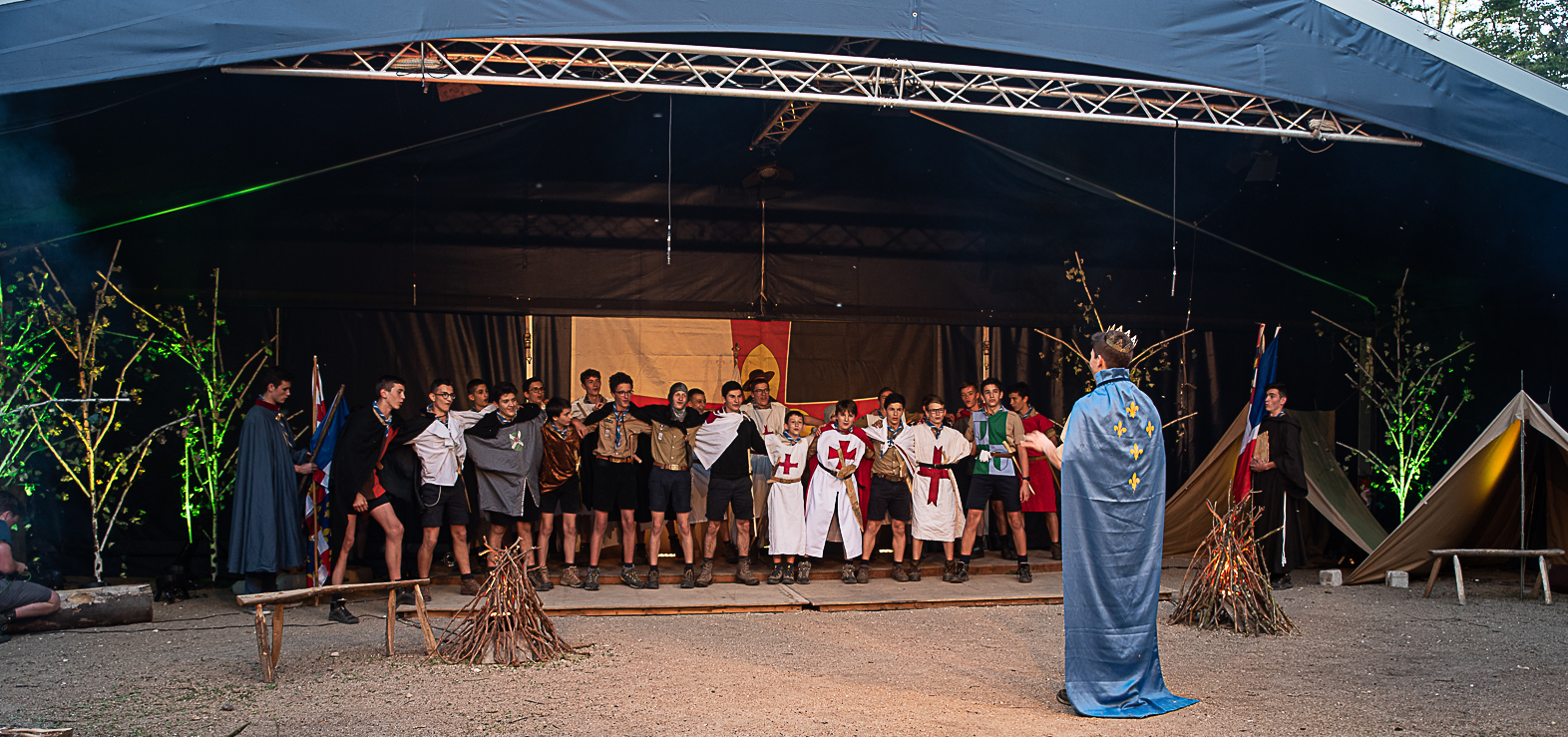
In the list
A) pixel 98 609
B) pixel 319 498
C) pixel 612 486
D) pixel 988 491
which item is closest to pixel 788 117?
pixel 612 486

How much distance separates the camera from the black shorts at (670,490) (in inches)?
315

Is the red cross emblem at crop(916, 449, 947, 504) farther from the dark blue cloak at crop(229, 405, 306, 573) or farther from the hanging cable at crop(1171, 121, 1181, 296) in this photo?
the dark blue cloak at crop(229, 405, 306, 573)

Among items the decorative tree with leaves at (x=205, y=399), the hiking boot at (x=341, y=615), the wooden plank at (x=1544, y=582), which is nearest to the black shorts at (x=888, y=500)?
the hiking boot at (x=341, y=615)

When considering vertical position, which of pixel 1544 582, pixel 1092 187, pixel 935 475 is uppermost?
pixel 1092 187

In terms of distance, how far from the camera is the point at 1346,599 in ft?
25.8

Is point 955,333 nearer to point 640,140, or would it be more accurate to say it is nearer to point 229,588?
point 640,140

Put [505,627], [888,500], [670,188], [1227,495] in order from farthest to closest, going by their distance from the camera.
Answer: [1227,495] < [670,188] < [888,500] < [505,627]

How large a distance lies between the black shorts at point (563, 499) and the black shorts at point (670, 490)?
65cm

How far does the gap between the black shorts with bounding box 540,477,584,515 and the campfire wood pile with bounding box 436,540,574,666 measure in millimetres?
2404

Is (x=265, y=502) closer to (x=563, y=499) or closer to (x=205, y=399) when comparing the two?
(x=205, y=399)

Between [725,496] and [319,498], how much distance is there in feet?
9.68

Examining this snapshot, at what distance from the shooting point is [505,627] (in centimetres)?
552

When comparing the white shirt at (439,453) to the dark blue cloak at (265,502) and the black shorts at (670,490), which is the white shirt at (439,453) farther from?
the black shorts at (670,490)

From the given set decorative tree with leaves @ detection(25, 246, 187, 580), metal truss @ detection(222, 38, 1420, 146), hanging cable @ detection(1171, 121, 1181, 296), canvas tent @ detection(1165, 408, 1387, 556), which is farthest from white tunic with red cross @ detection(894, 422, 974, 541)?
decorative tree with leaves @ detection(25, 246, 187, 580)
